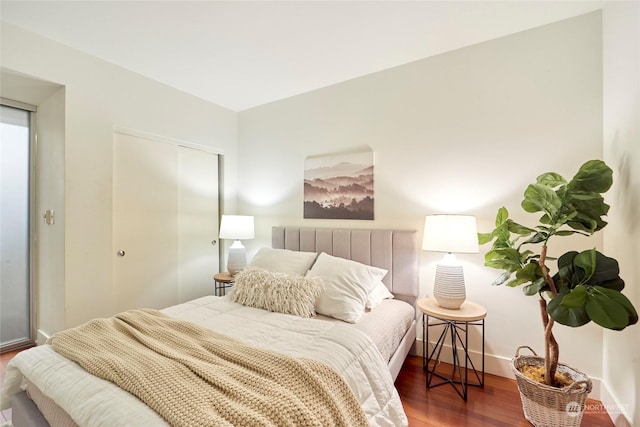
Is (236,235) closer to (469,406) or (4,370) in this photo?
(4,370)

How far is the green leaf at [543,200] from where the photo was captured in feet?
4.72

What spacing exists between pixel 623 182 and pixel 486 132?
85 cm

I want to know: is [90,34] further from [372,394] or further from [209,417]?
[372,394]

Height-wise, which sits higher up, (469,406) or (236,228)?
(236,228)

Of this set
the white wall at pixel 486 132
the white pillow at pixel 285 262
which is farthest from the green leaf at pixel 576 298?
the white pillow at pixel 285 262

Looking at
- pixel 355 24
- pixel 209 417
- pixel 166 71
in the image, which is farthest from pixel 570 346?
pixel 166 71

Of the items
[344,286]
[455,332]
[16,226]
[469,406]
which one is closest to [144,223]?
[16,226]

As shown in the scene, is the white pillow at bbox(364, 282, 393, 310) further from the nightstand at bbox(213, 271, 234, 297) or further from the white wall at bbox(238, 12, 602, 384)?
the nightstand at bbox(213, 271, 234, 297)

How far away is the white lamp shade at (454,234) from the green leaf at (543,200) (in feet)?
1.34

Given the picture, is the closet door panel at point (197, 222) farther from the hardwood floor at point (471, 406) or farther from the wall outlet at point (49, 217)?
the hardwood floor at point (471, 406)

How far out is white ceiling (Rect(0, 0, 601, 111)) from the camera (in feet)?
5.96

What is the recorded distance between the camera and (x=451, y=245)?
1900mm

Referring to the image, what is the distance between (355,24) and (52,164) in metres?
2.72

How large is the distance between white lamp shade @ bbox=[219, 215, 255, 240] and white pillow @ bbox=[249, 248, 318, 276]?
0.50 meters
